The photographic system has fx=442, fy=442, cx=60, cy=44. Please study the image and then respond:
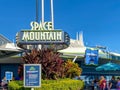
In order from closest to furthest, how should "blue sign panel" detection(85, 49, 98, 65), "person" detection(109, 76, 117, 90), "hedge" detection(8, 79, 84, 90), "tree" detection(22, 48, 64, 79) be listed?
"hedge" detection(8, 79, 84, 90), "tree" detection(22, 48, 64, 79), "person" detection(109, 76, 117, 90), "blue sign panel" detection(85, 49, 98, 65)

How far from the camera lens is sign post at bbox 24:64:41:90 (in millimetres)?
17938

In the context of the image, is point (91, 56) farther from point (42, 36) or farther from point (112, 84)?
point (42, 36)

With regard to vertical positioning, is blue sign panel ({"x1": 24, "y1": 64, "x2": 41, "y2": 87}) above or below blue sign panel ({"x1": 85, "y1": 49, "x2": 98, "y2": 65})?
below

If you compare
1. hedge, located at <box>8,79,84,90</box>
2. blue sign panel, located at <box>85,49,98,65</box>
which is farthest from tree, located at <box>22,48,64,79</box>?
blue sign panel, located at <box>85,49,98,65</box>

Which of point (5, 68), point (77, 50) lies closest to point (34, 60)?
point (77, 50)

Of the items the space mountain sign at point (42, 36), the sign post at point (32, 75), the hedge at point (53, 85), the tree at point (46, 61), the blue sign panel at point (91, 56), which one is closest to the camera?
the sign post at point (32, 75)

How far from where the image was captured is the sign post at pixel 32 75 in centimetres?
1794

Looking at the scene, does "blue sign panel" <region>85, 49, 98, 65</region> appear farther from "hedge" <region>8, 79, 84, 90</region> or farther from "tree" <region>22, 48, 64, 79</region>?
"hedge" <region>8, 79, 84, 90</region>

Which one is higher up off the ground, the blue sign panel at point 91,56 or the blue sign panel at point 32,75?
the blue sign panel at point 91,56

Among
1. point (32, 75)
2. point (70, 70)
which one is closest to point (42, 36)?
point (70, 70)

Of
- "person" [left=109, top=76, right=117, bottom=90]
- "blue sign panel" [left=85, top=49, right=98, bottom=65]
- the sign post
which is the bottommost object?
"person" [left=109, top=76, right=117, bottom=90]

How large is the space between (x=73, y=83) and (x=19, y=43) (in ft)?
16.2

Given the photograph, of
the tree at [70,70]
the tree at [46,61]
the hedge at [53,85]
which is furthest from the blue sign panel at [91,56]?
the hedge at [53,85]

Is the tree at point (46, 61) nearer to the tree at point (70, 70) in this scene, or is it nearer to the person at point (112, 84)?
the tree at point (70, 70)
